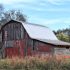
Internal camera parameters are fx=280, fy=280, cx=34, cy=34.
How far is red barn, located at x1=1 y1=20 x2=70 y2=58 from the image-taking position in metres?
42.1

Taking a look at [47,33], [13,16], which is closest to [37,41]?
[47,33]

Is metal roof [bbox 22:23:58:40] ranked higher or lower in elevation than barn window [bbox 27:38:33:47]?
higher

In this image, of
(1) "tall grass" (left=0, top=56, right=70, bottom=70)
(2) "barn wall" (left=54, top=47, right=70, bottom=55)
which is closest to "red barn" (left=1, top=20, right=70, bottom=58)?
(2) "barn wall" (left=54, top=47, right=70, bottom=55)

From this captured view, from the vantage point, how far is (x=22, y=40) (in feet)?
145

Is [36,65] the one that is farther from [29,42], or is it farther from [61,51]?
[29,42]

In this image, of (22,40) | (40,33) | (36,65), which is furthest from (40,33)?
(36,65)

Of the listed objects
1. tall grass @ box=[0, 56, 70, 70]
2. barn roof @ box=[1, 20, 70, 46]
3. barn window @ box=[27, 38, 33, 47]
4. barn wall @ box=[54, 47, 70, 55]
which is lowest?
tall grass @ box=[0, 56, 70, 70]

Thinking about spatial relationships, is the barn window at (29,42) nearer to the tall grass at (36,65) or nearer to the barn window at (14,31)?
the barn window at (14,31)

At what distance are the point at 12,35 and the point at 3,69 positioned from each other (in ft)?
81.3

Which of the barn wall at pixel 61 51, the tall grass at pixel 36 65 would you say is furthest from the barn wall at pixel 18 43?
the tall grass at pixel 36 65

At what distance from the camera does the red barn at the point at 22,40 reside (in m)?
42.1

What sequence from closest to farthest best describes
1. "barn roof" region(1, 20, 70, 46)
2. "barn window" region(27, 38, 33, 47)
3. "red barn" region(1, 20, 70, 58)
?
1. "red barn" region(1, 20, 70, 58)
2. "barn window" region(27, 38, 33, 47)
3. "barn roof" region(1, 20, 70, 46)

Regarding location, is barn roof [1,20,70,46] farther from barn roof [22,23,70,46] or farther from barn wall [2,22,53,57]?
barn wall [2,22,53,57]

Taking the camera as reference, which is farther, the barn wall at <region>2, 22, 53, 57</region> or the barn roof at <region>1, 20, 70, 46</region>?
the barn roof at <region>1, 20, 70, 46</region>
